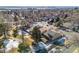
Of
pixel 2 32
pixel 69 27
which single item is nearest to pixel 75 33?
pixel 69 27

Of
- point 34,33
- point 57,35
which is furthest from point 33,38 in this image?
point 57,35

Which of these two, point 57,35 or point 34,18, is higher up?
point 34,18

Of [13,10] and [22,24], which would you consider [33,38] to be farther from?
[13,10]
